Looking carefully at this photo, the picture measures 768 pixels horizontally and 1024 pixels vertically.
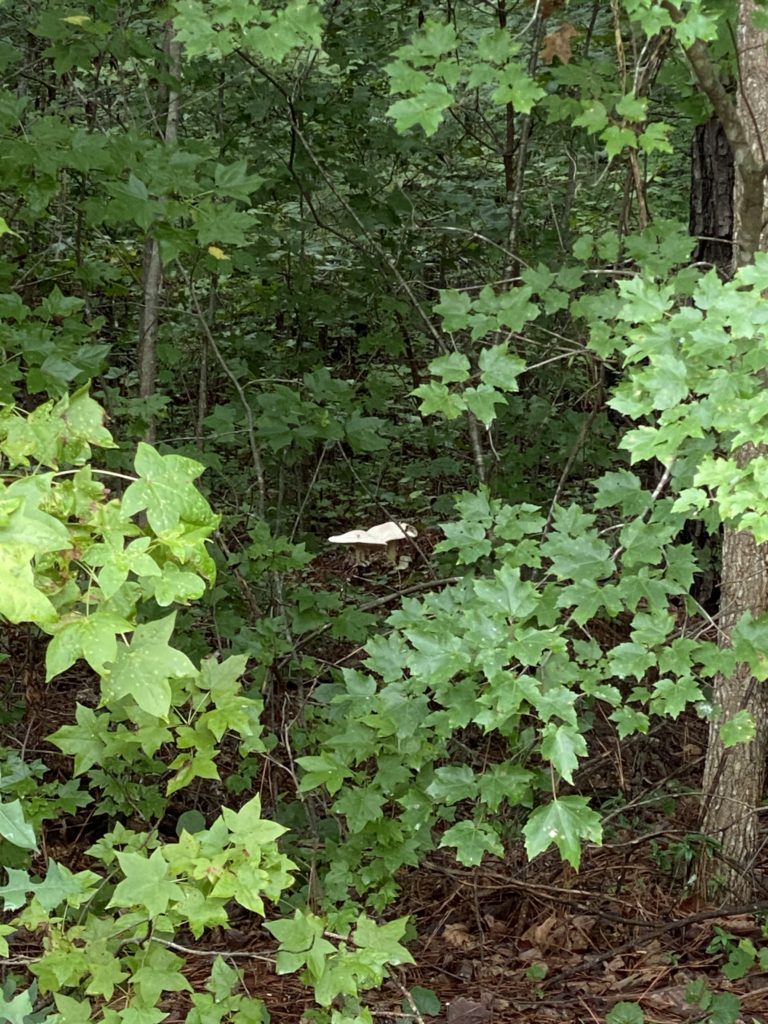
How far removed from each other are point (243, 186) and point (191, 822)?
2329mm

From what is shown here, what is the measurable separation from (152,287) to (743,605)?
2.68m

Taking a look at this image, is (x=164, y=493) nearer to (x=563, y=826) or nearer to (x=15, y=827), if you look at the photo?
(x=15, y=827)

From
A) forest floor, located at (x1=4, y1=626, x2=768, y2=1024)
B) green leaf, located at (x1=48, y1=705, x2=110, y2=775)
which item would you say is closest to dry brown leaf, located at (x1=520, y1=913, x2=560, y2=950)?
forest floor, located at (x1=4, y1=626, x2=768, y2=1024)

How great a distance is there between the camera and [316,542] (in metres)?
5.65

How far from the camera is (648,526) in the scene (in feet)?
8.98

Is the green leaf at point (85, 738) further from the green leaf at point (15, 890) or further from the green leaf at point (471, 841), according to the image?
the green leaf at point (471, 841)

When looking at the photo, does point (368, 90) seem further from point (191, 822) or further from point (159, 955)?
point (159, 955)

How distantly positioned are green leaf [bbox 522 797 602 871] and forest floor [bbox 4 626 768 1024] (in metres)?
0.80

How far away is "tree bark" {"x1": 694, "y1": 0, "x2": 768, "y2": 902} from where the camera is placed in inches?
114

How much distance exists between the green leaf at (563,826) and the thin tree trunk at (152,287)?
2.41 m

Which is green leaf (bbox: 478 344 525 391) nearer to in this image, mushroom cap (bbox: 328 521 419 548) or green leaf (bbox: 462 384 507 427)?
green leaf (bbox: 462 384 507 427)

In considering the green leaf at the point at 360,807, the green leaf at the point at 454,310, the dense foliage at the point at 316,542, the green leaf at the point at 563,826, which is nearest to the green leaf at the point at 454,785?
the dense foliage at the point at 316,542

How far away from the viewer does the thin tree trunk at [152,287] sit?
4219 millimetres

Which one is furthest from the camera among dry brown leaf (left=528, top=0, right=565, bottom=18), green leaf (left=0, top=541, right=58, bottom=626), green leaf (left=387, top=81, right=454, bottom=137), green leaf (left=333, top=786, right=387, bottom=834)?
dry brown leaf (left=528, top=0, right=565, bottom=18)
